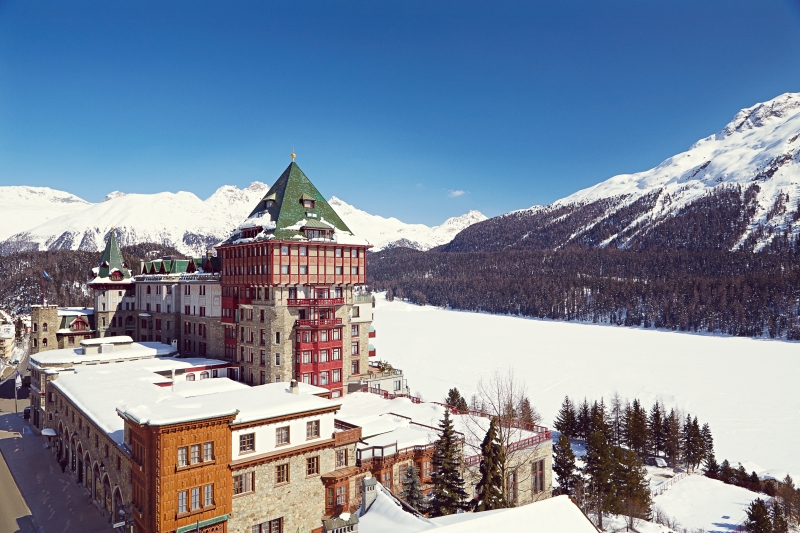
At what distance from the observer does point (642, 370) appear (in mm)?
90812

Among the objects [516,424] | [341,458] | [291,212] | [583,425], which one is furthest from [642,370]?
[341,458]

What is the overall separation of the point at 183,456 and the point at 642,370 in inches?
3367

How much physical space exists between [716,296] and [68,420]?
181 m

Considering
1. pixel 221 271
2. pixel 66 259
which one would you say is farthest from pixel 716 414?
pixel 66 259

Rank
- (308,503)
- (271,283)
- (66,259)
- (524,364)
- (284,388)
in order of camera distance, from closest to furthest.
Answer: (308,503) < (284,388) < (271,283) < (524,364) < (66,259)

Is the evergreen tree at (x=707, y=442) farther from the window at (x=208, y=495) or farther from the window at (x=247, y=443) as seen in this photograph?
the window at (x=208, y=495)

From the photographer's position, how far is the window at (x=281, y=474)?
2845 centimetres

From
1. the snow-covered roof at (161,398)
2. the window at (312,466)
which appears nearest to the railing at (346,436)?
the window at (312,466)

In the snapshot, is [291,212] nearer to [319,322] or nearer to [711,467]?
[319,322]

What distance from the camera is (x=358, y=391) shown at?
51906 mm

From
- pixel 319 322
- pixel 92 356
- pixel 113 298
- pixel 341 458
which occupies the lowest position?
pixel 341 458

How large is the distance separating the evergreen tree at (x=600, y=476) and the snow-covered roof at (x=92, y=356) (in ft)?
143

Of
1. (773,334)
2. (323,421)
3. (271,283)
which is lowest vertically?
(773,334)

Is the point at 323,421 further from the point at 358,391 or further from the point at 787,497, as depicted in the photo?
the point at 787,497
